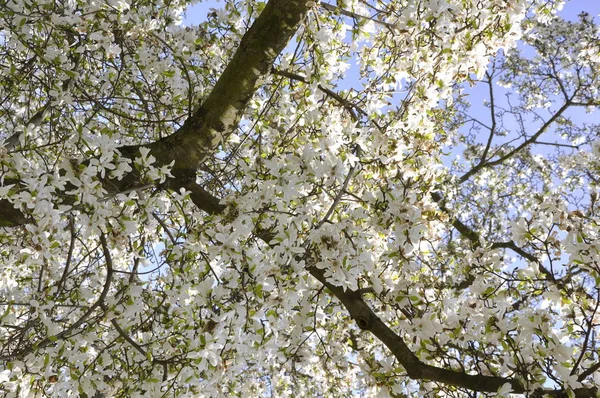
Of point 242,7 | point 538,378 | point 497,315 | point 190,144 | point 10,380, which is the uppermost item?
point 242,7

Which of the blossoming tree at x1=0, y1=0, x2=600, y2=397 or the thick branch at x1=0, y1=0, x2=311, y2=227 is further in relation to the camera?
the thick branch at x1=0, y1=0, x2=311, y2=227

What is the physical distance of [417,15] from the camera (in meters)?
2.29

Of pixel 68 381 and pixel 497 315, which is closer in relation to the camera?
pixel 497 315

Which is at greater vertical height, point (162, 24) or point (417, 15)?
point (162, 24)

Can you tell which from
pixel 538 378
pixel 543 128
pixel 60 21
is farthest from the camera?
pixel 543 128

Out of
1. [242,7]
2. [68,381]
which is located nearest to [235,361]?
[68,381]

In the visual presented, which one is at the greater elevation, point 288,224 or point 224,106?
point 224,106

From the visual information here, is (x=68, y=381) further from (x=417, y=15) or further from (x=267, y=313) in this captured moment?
(x=417, y=15)

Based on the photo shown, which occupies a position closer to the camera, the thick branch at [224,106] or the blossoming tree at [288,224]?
the blossoming tree at [288,224]

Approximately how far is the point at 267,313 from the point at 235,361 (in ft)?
0.89

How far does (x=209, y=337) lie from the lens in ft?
6.10

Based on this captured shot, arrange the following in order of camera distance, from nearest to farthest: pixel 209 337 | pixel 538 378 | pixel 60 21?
pixel 209 337
pixel 538 378
pixel 60 21

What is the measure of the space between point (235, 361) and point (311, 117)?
138 cm

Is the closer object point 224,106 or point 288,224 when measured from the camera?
point 288,224
